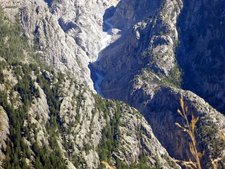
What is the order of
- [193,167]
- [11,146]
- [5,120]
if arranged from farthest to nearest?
[5,120]
[11,146]
[193,167]

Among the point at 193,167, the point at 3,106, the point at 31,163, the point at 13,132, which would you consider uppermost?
the point at 3,106

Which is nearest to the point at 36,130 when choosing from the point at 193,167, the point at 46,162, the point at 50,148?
the point at 50,148

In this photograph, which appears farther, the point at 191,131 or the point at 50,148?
the point at 50,148

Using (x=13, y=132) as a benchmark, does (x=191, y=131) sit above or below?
below

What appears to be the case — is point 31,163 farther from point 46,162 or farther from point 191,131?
point 191,131

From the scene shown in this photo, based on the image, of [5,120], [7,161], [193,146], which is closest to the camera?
[193,146]

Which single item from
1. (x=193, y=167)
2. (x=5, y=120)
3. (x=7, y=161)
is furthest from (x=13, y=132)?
(x=193, y=167)

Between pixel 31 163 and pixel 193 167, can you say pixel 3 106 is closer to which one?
pixel 31 163

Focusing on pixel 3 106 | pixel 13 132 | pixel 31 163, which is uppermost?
pixel 3 106

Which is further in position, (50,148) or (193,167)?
(50,148)
